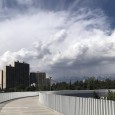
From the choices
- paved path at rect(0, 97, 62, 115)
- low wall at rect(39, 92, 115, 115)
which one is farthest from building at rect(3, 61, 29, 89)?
low wall at rect(39, 92, 115, 115)

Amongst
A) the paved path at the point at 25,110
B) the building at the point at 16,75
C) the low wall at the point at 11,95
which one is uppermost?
the building at the point at 16,75

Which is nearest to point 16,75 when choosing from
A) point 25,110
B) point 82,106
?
point 25,110

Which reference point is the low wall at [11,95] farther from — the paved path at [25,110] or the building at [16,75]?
the building at [16,75]

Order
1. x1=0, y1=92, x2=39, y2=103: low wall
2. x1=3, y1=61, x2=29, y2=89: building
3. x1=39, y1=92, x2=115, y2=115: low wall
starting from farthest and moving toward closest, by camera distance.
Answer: x1=3, y1=61, x2=29, y2=89: building → x1=0, y1=92, x2=39, y2=103: low wall → x1=39, y1=92, x2=115, y2=115: low wall

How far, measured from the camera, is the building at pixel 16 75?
17312 cm

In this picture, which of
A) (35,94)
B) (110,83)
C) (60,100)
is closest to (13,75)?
(110,83)

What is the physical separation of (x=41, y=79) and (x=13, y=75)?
26269 millimetres

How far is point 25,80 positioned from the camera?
181625 mm

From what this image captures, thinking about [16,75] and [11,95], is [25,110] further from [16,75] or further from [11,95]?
[16,75]

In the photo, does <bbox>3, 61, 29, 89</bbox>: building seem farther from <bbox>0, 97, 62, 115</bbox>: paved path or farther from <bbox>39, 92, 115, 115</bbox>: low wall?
<bbox>39, 92, 115, 115</bbox>: low wall

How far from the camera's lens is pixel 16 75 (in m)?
179

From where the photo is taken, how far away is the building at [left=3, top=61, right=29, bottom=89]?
568ft

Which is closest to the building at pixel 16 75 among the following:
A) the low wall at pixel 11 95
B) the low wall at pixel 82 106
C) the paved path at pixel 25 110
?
the low wall at pixel 11 95

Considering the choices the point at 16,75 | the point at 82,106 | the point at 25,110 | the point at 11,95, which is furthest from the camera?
the point at 16,75
